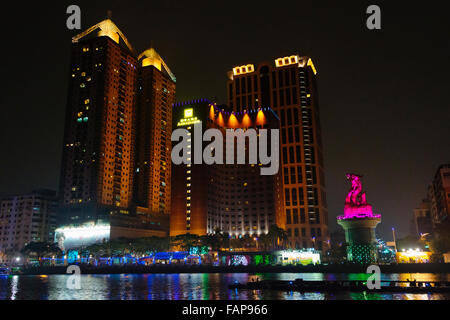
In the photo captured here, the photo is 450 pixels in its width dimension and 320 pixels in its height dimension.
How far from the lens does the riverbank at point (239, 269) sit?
110 m

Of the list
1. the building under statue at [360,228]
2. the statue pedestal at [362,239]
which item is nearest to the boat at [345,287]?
the statue pedestal at [362,239]

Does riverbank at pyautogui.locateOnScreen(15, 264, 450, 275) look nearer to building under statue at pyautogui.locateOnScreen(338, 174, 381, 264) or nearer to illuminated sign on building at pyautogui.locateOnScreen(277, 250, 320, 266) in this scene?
building under statue at pyautogui.locateOnScreen(338, 174, 381, 264)

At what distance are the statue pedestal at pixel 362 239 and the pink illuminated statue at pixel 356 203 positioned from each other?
1.50 meters

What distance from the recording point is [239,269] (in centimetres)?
13412

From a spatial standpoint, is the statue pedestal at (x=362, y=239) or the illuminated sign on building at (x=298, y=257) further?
the illuminated sign on building at (x=298, y=257)

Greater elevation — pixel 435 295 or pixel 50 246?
pixel 50 246

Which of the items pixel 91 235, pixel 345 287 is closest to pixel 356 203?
pixel 345 287

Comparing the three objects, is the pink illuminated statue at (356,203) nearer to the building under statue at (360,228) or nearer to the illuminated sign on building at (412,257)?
the building under statue at (360,228)

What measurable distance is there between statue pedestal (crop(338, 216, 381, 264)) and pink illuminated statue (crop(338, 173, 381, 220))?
1.50 m

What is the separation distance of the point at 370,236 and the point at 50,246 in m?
148

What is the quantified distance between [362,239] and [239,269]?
138ft
